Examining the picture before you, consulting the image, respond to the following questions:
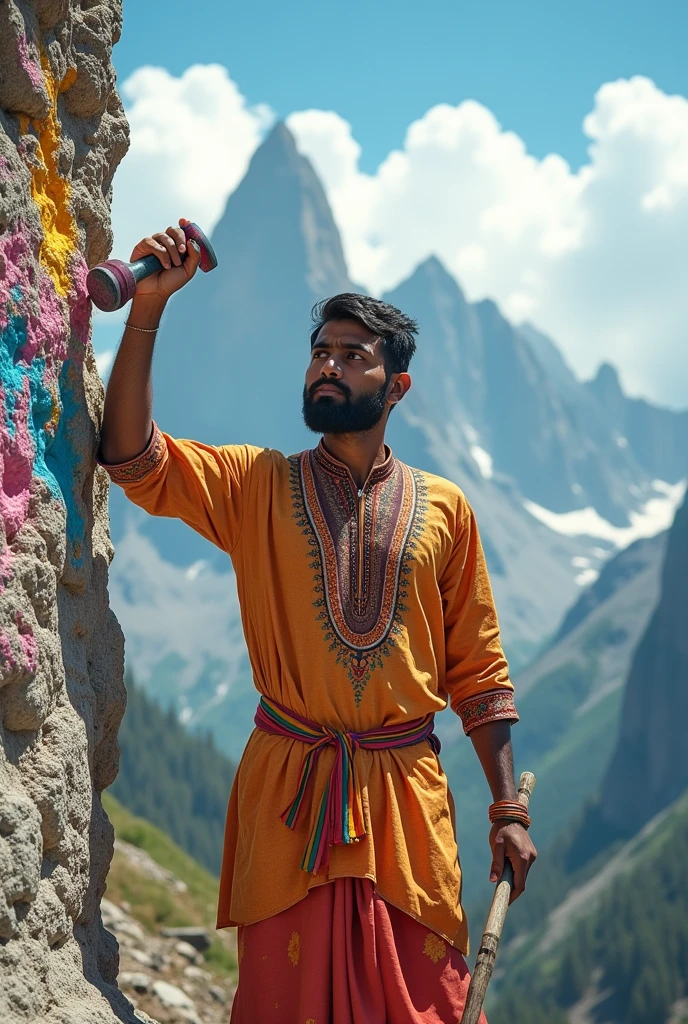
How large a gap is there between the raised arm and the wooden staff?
1.55 metres

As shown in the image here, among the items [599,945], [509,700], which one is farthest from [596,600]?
[509,700]

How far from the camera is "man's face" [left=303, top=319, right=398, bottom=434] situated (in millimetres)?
3361

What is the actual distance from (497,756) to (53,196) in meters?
2.00

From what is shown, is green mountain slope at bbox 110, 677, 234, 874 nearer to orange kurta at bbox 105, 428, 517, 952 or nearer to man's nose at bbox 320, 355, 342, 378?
orange kurta at bbox 105, 428, 517, 952

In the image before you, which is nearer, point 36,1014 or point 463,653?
point 36,1014

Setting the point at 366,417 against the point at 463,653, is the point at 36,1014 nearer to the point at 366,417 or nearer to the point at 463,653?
the point at 463,653

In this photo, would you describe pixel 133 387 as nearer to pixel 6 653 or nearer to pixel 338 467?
pixel 338 467

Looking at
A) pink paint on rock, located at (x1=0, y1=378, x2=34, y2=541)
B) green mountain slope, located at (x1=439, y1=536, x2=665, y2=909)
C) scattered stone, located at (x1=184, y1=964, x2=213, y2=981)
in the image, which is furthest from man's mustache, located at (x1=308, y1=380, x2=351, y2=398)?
green mountain slope, located at (x1=439, y1=536, x2=665, y2=909)

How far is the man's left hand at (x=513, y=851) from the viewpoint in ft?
11.0

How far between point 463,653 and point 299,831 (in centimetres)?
74

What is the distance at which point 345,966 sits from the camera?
2990mm

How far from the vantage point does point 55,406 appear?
2990 mm

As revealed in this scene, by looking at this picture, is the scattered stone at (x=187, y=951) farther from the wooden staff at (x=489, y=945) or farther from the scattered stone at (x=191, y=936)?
the wooden staff at (x=489, y=945)

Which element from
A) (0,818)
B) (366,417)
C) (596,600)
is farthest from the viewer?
(596,600)
